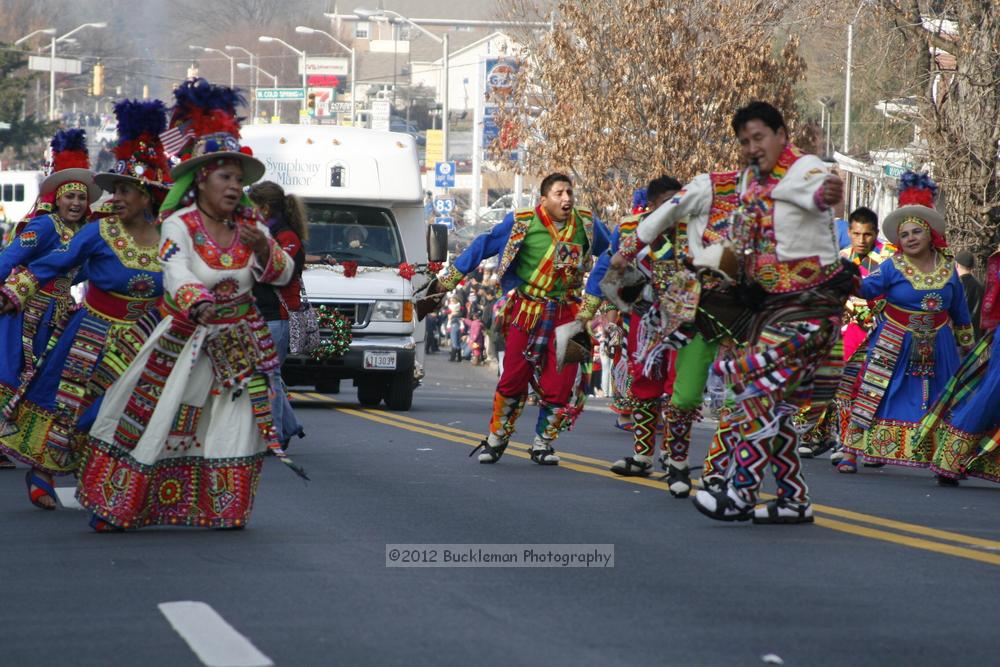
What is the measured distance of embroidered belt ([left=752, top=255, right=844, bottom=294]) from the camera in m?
8.59

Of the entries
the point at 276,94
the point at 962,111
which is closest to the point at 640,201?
the point at 962,111

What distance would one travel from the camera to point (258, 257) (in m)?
8.62

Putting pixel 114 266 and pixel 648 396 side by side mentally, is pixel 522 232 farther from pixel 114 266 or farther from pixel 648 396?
pixel 114 266

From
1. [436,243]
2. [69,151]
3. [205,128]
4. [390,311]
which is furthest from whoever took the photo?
[390,311]

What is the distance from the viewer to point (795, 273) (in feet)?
28.2

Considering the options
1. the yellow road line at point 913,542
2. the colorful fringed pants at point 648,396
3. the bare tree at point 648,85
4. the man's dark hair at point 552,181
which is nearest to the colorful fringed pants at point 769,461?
the yellow road line at point 913,542

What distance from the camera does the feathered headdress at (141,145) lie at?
372 inches

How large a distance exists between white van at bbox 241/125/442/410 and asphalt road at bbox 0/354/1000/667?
24.0ft

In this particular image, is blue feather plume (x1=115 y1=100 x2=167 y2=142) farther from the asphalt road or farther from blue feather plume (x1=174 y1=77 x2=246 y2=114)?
the asphalt road

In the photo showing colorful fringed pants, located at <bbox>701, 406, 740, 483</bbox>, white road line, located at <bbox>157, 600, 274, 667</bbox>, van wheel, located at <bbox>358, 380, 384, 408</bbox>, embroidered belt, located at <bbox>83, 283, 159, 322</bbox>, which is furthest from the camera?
van wheel, located at <bbox>358, 380, 384, 408</bbox>

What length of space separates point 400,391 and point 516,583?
1185 cm

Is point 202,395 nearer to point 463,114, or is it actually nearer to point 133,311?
point 133,311

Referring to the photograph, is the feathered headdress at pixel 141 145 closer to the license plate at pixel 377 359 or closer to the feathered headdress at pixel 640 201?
the feathered headdress at pixel 640 201

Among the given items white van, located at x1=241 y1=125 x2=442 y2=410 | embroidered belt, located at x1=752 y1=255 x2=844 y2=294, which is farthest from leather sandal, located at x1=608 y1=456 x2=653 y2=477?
white van, located at x1=241 y1=125 x2=442 y2=410
